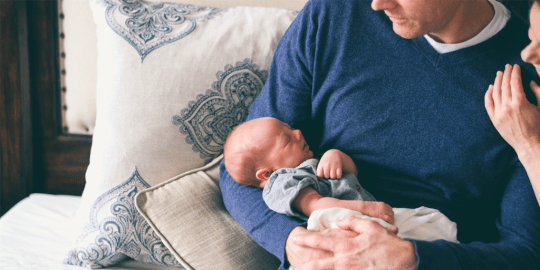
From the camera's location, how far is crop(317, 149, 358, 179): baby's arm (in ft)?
3.23

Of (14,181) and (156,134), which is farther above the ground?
(156,134)

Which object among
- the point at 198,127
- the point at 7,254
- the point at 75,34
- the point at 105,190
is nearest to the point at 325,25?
the point at 198,127

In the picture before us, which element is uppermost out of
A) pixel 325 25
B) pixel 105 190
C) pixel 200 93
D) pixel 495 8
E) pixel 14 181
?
pixel 495 8

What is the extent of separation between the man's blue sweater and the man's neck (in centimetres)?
4

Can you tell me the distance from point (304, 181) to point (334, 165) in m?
0.10

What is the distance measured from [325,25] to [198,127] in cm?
48

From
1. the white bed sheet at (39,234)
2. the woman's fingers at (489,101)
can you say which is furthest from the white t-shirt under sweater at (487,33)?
the white bed sheet at (39,234)

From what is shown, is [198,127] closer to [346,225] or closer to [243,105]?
[243,105]

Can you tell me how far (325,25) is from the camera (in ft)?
3.53

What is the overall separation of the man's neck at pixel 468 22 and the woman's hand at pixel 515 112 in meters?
0.13

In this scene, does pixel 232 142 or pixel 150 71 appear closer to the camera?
pixel 232 142

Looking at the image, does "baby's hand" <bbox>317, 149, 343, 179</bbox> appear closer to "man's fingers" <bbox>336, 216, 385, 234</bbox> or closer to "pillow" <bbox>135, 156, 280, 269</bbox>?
"man's fingers" <bbox>336, 216, 385, 234</bbox>

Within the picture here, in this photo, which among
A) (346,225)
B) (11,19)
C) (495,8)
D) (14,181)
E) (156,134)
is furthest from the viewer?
(14,181)

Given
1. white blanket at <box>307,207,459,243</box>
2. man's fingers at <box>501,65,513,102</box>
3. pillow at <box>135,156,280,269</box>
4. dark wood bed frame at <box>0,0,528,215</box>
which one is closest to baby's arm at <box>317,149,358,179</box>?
white blanket at <box>307,207,459,243</box>
